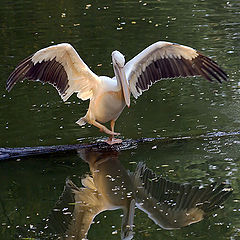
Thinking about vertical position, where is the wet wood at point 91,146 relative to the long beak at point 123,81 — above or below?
below

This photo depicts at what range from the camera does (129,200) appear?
5.83 meters

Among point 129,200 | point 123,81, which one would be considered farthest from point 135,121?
point 129,200

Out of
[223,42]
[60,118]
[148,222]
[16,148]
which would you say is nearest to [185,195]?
[148,222]

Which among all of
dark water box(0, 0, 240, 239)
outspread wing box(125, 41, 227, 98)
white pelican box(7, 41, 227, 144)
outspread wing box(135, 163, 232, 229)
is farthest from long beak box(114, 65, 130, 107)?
outspread wing box(135, 163, 232, 229)

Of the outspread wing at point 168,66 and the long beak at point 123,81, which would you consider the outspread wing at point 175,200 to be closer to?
the long beak at point 123,81

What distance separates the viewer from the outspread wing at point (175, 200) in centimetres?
543

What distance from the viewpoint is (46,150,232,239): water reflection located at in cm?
539

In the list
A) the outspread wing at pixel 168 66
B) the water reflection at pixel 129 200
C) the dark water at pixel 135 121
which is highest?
the outspread wing at pixel 168 66

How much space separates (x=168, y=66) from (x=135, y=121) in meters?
1.06

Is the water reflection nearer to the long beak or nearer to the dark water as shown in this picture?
the dark water

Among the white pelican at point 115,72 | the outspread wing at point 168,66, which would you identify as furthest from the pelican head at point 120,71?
the outspread wing at point 168,66

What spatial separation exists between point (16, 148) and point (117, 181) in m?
1.29

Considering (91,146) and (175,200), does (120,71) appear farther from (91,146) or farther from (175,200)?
(175,200)

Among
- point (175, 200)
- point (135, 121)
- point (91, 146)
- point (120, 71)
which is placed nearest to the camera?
point (175, 200)
